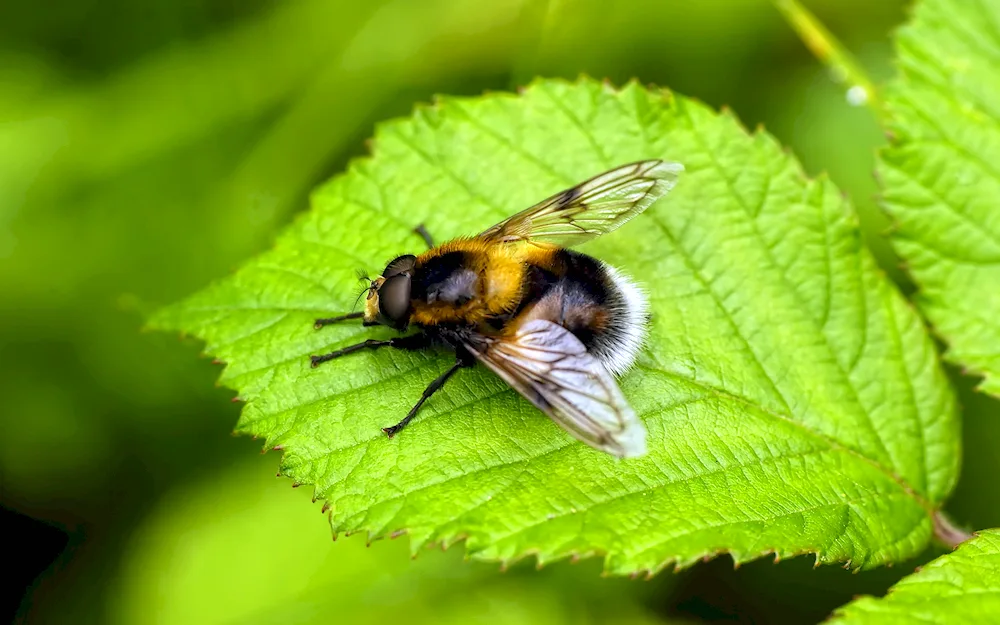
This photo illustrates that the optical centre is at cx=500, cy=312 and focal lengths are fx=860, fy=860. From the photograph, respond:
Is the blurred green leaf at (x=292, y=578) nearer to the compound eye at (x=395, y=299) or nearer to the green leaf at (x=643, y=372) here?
the green leaf at (x=643, y=372)

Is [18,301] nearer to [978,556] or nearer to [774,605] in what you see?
[774,605]

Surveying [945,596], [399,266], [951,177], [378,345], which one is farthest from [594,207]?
[945,596]

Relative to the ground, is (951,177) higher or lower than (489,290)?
higher

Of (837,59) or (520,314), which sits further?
(837,59)

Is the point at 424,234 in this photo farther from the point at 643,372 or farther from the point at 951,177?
the point at 951,177

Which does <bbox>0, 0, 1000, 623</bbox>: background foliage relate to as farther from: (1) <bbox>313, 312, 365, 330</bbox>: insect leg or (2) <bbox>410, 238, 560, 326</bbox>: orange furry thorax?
(2) <bbox>410, 238, 560, 326</bbox>: orange furry thorax

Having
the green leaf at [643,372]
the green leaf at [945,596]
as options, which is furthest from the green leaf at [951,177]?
the green leaf at [945,596]

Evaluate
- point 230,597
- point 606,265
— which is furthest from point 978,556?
point 230,597
